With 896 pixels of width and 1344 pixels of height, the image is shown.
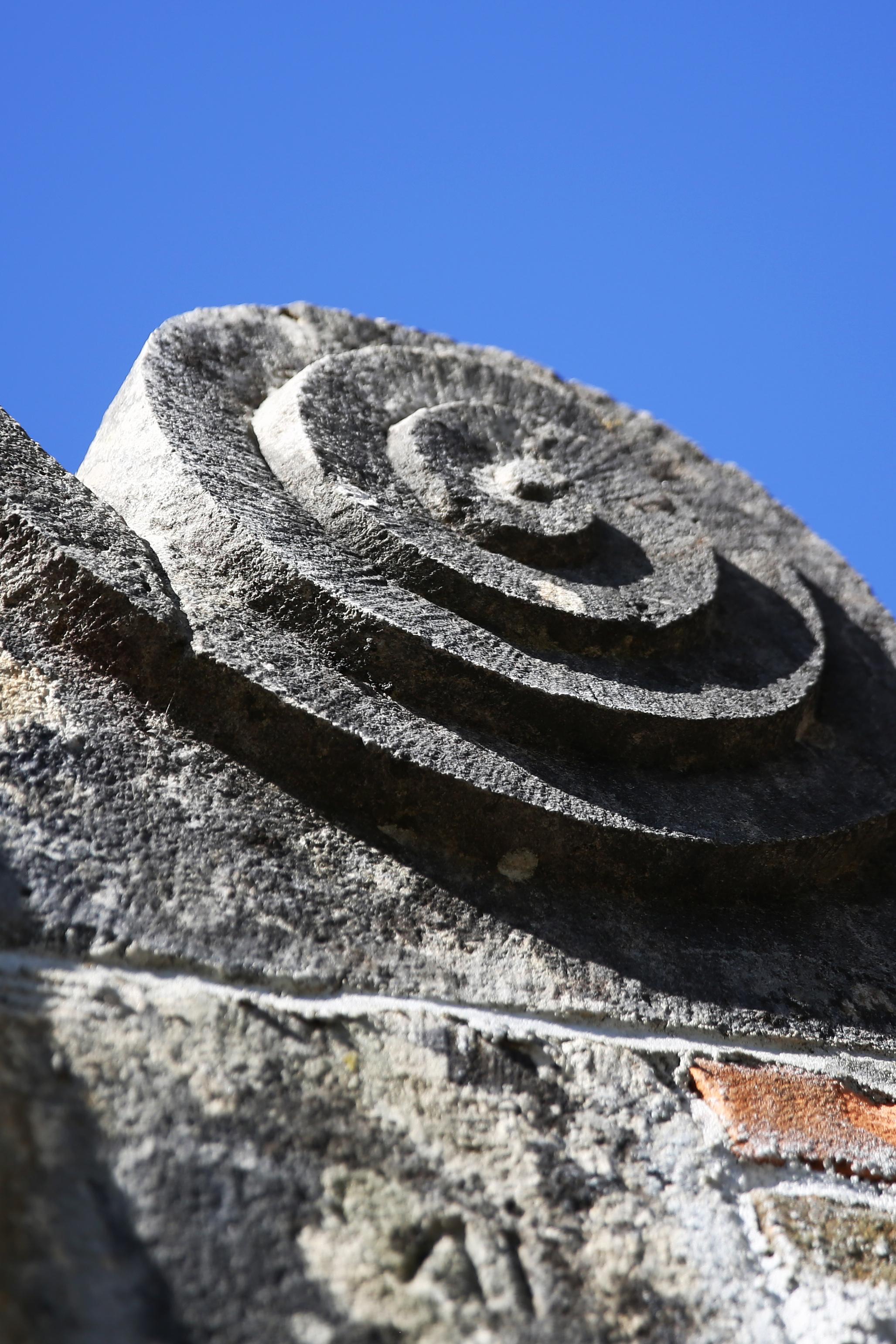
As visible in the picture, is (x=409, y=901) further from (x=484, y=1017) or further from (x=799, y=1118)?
(x=799, y=1118)

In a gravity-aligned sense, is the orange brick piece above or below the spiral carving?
below

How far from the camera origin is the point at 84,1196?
819 mm

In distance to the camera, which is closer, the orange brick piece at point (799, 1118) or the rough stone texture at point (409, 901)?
the rough stone texture at point (409, 901)

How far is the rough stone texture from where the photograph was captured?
87 cm

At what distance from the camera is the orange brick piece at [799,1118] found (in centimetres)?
114

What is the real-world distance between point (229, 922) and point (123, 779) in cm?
22

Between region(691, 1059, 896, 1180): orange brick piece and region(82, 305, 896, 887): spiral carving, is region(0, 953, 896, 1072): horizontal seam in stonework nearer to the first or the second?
region(691, 1059, 896, 1180): orange brick piece

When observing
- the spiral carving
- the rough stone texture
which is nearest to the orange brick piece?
the rough stone texture

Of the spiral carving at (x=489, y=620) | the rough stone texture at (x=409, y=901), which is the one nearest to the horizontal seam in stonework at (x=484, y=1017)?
the rough stone texture at (x=409, y=901)

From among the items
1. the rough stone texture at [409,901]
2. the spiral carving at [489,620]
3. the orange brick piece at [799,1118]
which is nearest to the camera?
the rough stone texture at [409,901]

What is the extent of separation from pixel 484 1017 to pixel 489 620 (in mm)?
643

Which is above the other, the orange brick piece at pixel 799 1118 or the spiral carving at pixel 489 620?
the spiral carving at pixel 489 620

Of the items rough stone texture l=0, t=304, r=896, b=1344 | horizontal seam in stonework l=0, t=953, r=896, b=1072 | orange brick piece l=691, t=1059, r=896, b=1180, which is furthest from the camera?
orange brick piece l=691, t=1059, r=896, b=1180

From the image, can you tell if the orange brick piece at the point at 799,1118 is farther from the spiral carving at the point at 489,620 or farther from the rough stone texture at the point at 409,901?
the spiral carving at the point at 489,620
